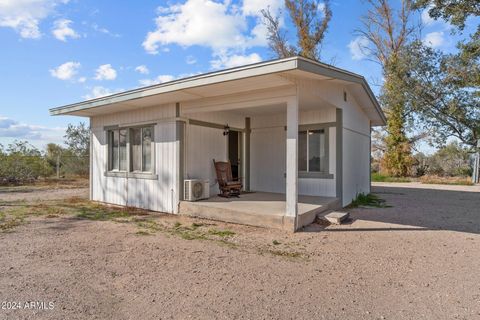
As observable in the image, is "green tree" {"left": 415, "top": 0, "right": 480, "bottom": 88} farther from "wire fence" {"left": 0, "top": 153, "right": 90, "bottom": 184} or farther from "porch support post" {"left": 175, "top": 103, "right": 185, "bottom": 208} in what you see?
"wire fence" {"left": 0, "top": 153, "right": 90, "bottom": 184}

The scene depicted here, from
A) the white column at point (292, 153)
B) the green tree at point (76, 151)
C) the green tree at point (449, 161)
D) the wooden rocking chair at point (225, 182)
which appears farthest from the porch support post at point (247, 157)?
the green tree at point (449, 161)

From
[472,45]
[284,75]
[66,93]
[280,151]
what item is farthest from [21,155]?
[472,45]

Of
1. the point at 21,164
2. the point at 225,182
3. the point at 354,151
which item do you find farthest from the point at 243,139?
the point at 21,164

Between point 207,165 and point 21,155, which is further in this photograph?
point 21,155

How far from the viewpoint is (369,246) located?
14.5 feet

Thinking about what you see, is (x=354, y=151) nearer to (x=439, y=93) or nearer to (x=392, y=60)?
(x=439, y=93)

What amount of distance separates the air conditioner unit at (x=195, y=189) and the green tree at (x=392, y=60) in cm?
1514

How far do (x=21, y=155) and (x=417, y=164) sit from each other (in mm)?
22535

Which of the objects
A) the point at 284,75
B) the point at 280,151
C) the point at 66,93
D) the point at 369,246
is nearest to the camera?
the point at 369,246

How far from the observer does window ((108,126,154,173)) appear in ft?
24.6

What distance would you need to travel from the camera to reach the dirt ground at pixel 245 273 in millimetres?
2541

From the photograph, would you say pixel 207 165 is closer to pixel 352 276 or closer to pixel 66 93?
pixel 352 276

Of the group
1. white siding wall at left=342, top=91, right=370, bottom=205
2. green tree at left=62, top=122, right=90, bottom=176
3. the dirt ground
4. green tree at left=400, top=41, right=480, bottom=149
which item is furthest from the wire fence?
green tree at left=400, top=41, right=480, bottom=149

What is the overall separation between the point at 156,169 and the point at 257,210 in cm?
285
